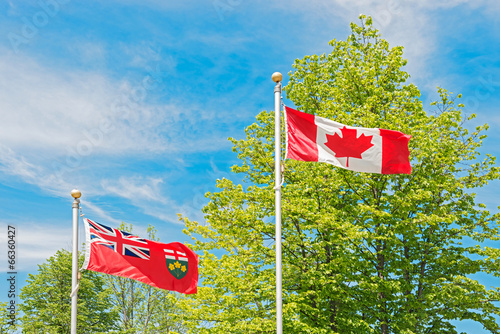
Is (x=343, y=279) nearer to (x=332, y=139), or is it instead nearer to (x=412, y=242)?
(x=412, y=242)

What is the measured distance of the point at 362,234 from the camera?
1767cm

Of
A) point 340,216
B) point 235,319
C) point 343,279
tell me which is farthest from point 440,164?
point 235,319

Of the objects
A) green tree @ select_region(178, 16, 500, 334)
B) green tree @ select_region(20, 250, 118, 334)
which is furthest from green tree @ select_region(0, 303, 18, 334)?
green tree @ select_region(178, 16, 500, 334)

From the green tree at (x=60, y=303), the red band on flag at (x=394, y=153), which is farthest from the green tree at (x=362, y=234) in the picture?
the green tree at (x=60, y=303)

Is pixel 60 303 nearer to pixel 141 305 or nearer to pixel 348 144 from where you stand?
pixel 141 305

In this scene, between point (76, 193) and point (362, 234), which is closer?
point (76, 193)

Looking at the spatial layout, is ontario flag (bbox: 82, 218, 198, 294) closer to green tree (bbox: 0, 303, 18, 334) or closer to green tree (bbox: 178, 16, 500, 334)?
green tree (bbox: 178, 16, 500, 334)

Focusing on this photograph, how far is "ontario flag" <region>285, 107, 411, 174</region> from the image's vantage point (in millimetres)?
13016

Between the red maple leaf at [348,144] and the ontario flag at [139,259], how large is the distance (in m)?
5.26

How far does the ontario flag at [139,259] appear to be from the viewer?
12.2 m

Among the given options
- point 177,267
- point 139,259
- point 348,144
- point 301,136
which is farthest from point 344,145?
point 139,259

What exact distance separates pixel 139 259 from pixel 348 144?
269 inches

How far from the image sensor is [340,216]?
2006cm

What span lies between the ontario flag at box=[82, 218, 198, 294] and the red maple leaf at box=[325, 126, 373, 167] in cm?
526
